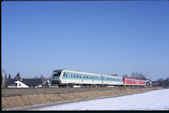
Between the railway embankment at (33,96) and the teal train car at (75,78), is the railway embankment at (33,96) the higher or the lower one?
the lower one

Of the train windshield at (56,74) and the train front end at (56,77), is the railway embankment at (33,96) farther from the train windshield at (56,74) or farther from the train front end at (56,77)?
the train windshield at (56,74)

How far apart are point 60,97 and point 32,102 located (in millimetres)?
5004

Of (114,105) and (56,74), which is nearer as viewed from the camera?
(114,105)

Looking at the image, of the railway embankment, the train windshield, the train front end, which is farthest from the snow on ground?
the train windshield

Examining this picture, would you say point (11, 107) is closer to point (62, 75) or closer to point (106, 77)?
point (62, 75)

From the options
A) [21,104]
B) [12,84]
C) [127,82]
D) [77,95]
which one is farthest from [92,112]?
[12,84]

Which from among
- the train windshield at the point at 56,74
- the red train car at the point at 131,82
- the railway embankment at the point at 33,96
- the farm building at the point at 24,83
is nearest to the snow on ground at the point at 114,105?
the railway embankment at the point at 33,96

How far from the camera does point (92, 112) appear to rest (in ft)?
50.0

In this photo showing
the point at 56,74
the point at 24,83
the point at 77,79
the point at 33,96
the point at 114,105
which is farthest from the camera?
the point at 24,83

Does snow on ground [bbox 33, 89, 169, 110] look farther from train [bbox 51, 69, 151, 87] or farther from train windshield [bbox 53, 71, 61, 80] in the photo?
train windshield [bbox 53, 71, 61, 80]

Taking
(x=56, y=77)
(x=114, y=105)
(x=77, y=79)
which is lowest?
(x=114, y=105)

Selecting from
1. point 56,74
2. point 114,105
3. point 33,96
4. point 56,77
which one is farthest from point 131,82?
point 33,96

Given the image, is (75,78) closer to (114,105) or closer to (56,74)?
(56,74)

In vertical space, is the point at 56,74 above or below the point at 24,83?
above
